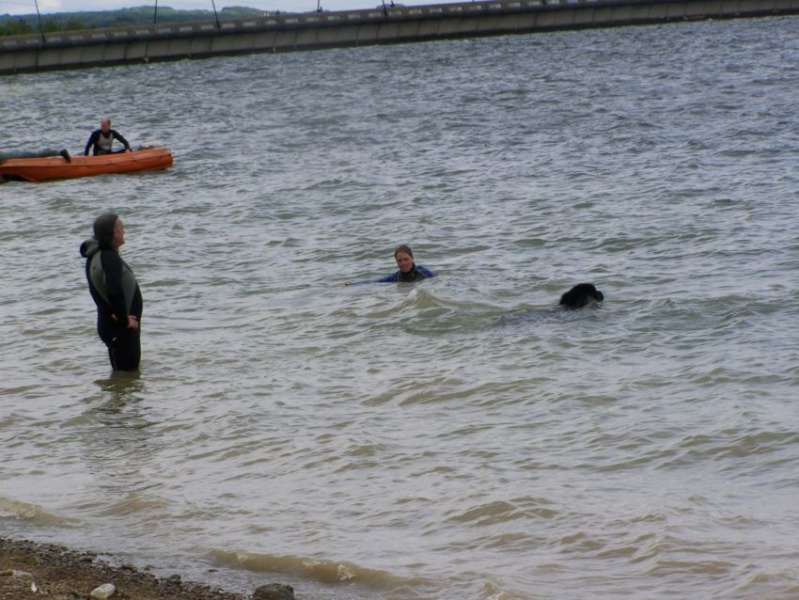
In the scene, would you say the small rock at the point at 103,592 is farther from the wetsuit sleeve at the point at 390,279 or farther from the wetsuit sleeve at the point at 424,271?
the wetsuit sleeve at the point at 424,271

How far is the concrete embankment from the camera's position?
71.0 meters

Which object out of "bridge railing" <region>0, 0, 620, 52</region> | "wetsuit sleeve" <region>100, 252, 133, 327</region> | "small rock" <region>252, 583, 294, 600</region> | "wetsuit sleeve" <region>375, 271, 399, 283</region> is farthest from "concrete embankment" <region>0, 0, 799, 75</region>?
"small rock" <region>252, 583, 294, 600</region>

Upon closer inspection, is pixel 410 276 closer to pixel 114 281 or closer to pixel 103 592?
pixel 114 281

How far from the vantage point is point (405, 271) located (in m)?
13.9

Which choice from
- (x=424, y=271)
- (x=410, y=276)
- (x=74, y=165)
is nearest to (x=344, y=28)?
(x=74, y=165)

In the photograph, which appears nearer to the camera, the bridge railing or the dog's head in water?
the dog's head in water

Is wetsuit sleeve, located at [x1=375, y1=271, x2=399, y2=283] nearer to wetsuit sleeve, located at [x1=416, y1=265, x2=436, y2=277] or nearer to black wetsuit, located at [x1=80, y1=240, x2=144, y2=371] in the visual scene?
wetsuit sleeve, located at [x1=416, y1=265, x2=436, y2=277]

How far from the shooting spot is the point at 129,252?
1770 centimetres

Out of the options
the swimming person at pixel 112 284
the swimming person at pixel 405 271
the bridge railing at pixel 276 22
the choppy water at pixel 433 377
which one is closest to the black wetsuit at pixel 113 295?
the swimming person at pixel 112 284

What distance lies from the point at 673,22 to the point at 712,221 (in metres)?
72.9

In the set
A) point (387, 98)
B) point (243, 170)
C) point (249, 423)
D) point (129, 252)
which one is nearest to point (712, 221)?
point (129, 252)

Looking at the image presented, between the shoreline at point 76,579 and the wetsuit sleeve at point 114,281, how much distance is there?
3.51 meters

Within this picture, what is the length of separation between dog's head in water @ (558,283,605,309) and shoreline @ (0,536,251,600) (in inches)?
268

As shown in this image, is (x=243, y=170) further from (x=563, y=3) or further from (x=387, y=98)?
(x=563, y=3)
